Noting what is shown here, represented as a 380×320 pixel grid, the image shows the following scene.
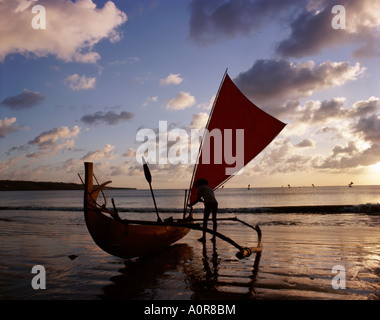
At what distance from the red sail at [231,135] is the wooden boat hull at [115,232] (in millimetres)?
2965

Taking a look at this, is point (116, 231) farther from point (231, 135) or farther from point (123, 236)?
point (231, 135)

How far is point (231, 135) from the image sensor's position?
37.7 feet

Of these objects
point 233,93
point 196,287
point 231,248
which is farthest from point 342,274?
point 233,93

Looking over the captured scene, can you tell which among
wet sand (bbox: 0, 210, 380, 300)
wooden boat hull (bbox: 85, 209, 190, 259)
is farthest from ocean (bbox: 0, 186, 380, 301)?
wooden boat hull (bbox: 85, 209, 190, 259)

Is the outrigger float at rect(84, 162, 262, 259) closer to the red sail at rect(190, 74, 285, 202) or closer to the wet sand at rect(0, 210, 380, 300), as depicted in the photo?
the wet sand at rect(0, 210, 380, 300)

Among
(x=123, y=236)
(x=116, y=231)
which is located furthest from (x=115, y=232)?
(x=123, y=236)

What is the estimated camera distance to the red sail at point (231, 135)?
11.2 metres

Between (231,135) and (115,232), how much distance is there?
248 inches

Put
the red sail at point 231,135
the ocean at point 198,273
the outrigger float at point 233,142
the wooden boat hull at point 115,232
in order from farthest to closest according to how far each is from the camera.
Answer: the red sail at point 231,135 → the outrigger float at point 233,142 → the wooden boat hull at point 115,232 → the ocean at point 198,273

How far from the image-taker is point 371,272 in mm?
6551

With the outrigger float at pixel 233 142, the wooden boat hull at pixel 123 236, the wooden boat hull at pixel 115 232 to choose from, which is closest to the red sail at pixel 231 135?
the outrigger float at pixel 233 142

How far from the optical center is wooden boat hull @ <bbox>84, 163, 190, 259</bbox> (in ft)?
22.9

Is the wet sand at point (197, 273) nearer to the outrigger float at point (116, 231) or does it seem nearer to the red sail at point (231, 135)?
the outrigger float at point (116, 231)

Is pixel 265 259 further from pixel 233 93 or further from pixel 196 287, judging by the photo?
pixel 233 93
